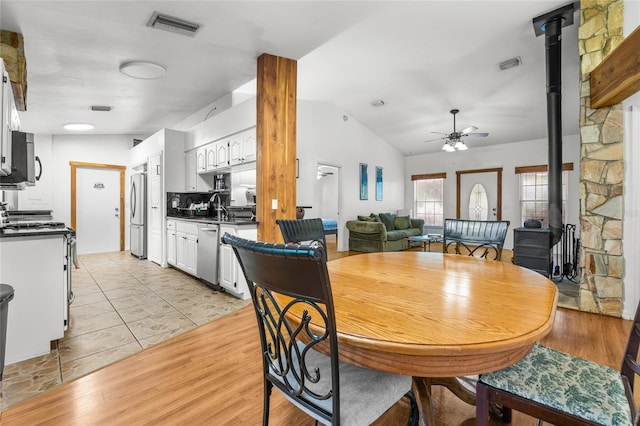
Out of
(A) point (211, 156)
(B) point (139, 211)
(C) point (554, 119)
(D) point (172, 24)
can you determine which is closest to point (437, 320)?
(D) point (172, 24)

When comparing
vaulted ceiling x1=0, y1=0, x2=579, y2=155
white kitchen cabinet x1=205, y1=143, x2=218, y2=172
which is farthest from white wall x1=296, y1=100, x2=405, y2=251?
white kitchen cabinet x1=205, y1=143, x2=218, y2=172

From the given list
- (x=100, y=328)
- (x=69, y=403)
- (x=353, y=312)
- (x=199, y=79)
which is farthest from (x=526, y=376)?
(x=199, y=79)

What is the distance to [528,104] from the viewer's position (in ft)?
18.7

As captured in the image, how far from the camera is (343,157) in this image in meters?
7.05

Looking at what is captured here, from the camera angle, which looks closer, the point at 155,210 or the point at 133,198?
the point at 155,210

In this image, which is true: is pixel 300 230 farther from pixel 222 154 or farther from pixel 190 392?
pixel 222 154

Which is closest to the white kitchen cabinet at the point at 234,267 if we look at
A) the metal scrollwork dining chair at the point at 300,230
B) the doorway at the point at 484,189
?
the metal scrollwork dining chair at the point at 300,230

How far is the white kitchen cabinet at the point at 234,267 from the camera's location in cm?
330

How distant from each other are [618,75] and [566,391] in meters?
2.88

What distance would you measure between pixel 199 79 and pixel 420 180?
7197mm

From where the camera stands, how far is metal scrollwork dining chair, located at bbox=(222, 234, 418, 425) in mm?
769

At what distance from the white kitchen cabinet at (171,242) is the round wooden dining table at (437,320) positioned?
13.0ft

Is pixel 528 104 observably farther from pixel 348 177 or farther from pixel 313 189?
pixel 313 189

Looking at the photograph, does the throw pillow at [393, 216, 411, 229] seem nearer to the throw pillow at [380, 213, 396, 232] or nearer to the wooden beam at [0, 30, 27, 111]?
the throw pillow at [380, 213, 396, 232]
